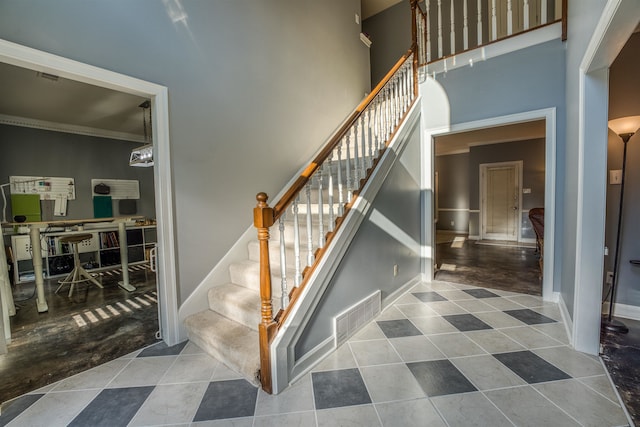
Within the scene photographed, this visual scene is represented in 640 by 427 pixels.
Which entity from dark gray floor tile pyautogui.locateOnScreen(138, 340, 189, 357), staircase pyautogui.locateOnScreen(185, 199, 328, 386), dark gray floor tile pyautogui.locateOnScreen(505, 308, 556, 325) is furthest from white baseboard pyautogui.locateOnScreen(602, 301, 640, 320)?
dark gray floor tile pyautogui.locateOnScreen(138, 340, 189, 357)

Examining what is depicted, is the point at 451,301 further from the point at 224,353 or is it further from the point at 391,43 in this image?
the point at 391,43

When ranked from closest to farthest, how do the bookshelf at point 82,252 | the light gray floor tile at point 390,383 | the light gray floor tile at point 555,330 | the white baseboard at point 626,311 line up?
the light gray floor tile at point 390,383, the light gray floor tile at point 555,330, the white baseboard at point 626,311, the bookshelf at point 82,252

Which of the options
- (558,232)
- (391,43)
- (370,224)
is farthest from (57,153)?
(558,232)

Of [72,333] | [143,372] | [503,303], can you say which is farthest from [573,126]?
[72,333]

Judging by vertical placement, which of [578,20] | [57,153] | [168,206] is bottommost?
[168,206]

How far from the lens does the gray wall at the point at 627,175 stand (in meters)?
2.42

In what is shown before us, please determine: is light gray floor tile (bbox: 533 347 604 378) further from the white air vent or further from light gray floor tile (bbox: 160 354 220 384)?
light gray floor tile (bbox: 160 354 220 384)

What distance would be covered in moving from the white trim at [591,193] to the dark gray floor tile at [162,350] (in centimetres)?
311

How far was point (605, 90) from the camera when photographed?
1.75 meters

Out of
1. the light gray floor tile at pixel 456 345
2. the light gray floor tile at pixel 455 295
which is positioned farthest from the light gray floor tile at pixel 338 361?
the light gray floor tile at pixel 455 295

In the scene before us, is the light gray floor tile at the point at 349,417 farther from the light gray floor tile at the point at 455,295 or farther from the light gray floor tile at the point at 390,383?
the light gray floor tile at the point at 455,295

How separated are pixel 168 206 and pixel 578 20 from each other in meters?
3.61

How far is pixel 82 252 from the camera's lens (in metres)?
4.95

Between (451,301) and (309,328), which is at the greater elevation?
(309,328)
